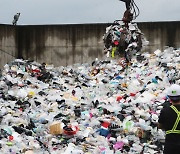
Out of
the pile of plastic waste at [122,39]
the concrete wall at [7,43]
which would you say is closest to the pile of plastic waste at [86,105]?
the concrete wall at [7,43]

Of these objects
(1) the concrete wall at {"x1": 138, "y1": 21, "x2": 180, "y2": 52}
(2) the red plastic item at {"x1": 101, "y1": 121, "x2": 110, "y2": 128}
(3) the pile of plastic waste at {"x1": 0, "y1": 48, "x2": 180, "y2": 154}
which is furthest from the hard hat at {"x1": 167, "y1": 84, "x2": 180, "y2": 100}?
(1) the concrete wall at {"x1": 138, "y1": 21, "x2": 180, "y2": 52}

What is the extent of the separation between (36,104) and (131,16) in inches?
93.6

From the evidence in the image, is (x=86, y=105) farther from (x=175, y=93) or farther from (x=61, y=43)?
(x=61, y=43)

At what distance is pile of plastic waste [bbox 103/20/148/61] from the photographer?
8.01 metres

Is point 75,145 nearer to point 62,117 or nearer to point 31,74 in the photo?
point 62,117

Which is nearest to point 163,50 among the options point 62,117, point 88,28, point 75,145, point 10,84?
point 88,28

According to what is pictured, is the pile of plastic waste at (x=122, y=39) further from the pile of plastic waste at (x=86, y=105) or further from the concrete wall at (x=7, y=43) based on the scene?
the concrete wall at (x=7, y=43)

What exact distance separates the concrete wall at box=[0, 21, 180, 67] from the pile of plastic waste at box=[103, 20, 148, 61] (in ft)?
13.8

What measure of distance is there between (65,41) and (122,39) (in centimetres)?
499

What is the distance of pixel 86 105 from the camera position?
847 centimetres

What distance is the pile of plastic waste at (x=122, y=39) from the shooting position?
8008 millimetres

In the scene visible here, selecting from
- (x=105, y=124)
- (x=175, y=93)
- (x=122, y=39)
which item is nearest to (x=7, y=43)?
(x=122, y=39)

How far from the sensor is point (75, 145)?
669 centimetres

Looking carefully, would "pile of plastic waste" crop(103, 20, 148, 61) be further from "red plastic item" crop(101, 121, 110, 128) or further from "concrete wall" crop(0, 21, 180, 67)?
"concrete wall" crop(0, 21, 180, 67)
